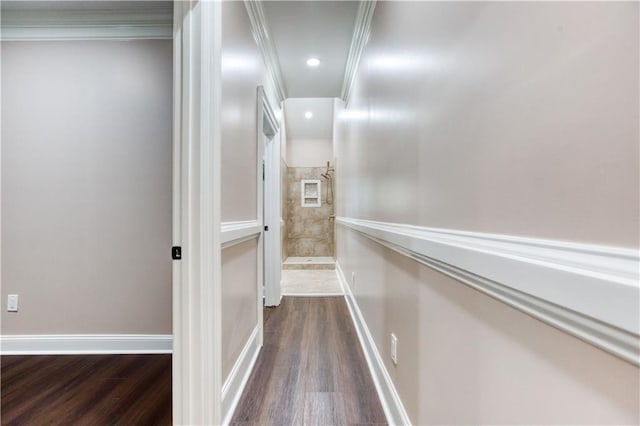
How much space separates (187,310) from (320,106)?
19.0 feet

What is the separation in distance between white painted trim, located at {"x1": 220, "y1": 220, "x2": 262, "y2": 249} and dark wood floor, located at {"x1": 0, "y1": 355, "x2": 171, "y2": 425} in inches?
38.0

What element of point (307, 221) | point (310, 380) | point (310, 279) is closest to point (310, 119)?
point (307, 221)

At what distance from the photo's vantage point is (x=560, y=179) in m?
0.48

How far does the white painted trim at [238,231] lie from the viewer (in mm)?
1427

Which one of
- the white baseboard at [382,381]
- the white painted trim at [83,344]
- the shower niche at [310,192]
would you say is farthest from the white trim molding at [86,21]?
the shower niche at [310,192]

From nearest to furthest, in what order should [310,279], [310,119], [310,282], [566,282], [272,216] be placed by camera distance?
[566,282], [272,216], [310,282], [310,279], [310,119]

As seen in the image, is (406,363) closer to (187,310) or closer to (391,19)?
(187,310)

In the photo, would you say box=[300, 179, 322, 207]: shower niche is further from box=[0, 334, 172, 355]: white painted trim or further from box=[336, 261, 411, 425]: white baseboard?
box=[0, 334, 172, 355]: white painted trim

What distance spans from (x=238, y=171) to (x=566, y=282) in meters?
1.61

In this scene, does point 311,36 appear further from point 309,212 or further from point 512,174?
point 309,212

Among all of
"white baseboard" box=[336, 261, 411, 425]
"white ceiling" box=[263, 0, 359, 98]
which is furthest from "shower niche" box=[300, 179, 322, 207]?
"white baseboard" box=[336, 261, 411, 425]

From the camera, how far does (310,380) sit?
5.81ft

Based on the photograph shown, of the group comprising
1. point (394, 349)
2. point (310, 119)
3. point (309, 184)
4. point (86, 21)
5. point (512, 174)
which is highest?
point (310, 119)

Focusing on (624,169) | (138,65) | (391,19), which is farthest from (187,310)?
(138,65)
